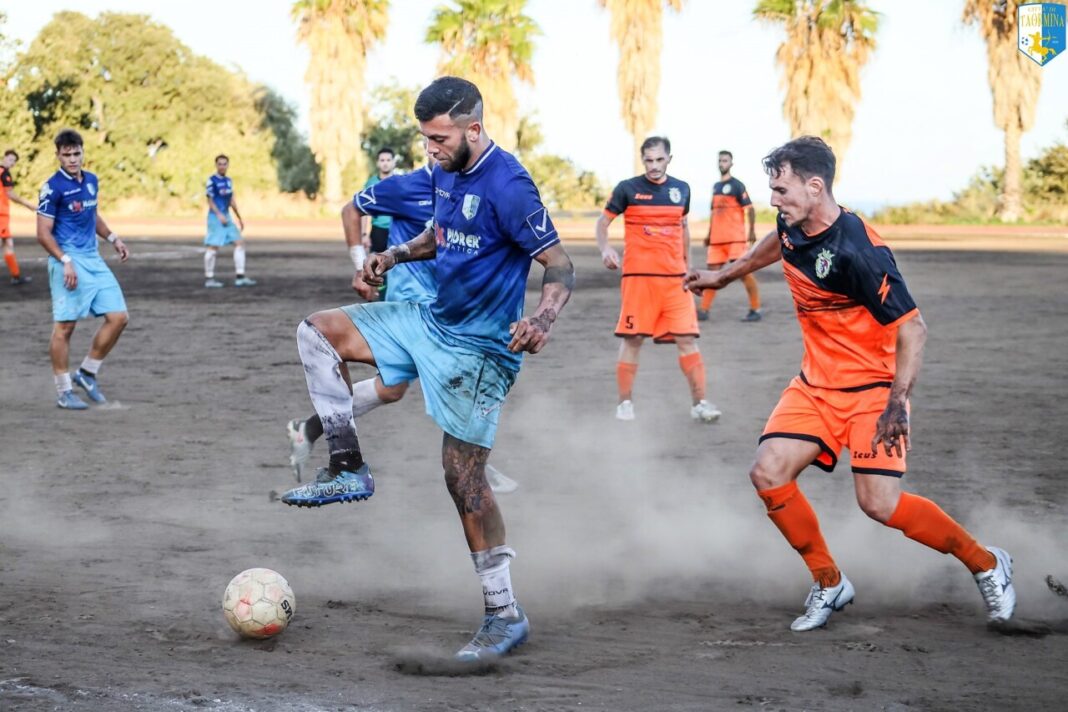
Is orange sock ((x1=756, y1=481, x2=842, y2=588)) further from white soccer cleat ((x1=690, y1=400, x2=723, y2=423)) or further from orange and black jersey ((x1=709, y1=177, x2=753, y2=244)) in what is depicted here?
orange and black jersey ((x1=709, y1=177, x2=753, y2=244))

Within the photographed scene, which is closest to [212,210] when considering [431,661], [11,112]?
[431,661]

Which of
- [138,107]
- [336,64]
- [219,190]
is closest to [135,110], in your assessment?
[138,107]

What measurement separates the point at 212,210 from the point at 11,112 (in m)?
42.6

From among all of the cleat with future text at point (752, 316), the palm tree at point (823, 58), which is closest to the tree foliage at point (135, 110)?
the palm tree at point (823, 58)

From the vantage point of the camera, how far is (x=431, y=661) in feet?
15.7

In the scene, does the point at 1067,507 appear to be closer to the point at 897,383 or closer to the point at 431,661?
the point at 897,383

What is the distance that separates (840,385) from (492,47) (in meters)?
43.9

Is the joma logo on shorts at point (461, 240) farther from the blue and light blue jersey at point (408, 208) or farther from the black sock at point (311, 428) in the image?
the blue and light blue jersey at point (408, 208)

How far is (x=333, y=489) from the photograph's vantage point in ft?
17.2

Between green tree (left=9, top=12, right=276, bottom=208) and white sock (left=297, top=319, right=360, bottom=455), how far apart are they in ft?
188

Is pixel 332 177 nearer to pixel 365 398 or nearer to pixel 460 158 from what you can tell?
pixel 365 398

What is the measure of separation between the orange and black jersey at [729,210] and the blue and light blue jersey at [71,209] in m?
9.08

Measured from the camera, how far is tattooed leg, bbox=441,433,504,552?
16.7 feet

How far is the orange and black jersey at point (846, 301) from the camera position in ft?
16.5
